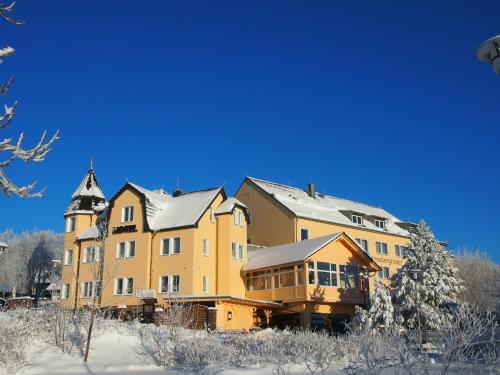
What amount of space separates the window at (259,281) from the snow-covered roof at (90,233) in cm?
1183

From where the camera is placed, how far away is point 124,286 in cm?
3994

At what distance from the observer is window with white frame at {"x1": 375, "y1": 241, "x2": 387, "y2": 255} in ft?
176

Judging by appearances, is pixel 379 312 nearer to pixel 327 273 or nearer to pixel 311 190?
pixel 327 273

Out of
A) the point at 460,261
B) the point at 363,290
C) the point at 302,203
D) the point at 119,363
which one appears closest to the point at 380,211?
the point at 302,203

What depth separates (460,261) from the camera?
74000 mm

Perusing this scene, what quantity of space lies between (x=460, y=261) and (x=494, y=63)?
238 feet

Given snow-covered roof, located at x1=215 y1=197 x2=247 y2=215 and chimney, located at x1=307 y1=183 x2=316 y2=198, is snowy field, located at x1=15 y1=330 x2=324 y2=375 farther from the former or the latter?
chimney, located at x1=307 y1=183 x2=316 y2=198

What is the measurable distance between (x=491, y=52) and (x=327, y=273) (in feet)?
103

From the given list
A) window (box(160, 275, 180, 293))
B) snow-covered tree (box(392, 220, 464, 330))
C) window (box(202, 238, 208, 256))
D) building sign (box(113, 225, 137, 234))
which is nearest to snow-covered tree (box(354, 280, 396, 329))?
snow-covered tree (box(392, 220, 464, 330))

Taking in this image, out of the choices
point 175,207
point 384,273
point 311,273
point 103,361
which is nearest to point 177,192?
point 175,207

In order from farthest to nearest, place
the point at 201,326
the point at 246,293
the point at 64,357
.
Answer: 1. the point at 246,293
2. the point at 201,326
3. the point at 64,357

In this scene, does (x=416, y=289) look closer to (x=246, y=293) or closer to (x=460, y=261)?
(x=246, y=293)

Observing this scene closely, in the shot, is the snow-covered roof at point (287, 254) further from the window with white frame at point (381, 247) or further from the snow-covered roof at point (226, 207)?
the window with white frame at point (381, 247)

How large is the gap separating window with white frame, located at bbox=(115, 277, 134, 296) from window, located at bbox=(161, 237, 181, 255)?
125 inches
